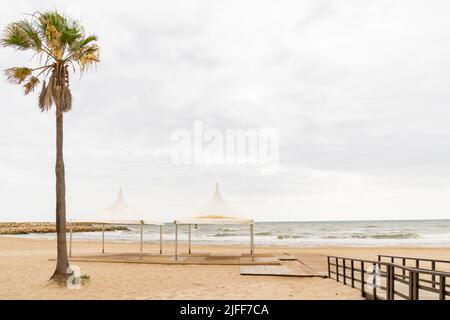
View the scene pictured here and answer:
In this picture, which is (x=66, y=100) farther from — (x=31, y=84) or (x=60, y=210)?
(x=60, y=210)

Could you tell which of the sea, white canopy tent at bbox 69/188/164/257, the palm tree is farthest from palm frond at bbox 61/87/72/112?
the sea

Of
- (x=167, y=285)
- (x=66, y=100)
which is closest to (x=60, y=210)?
(x=66, y=100)

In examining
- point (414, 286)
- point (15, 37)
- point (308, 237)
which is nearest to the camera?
point (414, 286)

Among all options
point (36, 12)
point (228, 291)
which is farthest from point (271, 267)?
point (36, 12)

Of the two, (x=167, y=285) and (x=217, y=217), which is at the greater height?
(x=217, y=217)

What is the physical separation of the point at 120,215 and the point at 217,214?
4395mm

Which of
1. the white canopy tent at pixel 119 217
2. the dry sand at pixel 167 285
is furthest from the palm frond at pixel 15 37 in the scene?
the white canopy tent at pixel 119 217

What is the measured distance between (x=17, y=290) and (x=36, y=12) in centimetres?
727

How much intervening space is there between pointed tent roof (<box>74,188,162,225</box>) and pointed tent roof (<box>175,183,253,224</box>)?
1.98 m

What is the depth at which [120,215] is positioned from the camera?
20.0 metres

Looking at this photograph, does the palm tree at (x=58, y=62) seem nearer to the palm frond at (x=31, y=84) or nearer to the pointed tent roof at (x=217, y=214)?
the palm frond at (x=31, y=84)

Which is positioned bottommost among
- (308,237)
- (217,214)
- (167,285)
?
(308,237)

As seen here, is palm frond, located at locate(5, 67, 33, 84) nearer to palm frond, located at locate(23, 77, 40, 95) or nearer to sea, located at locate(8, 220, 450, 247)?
palm frond, located at locate(23, 77, 40, 95)
